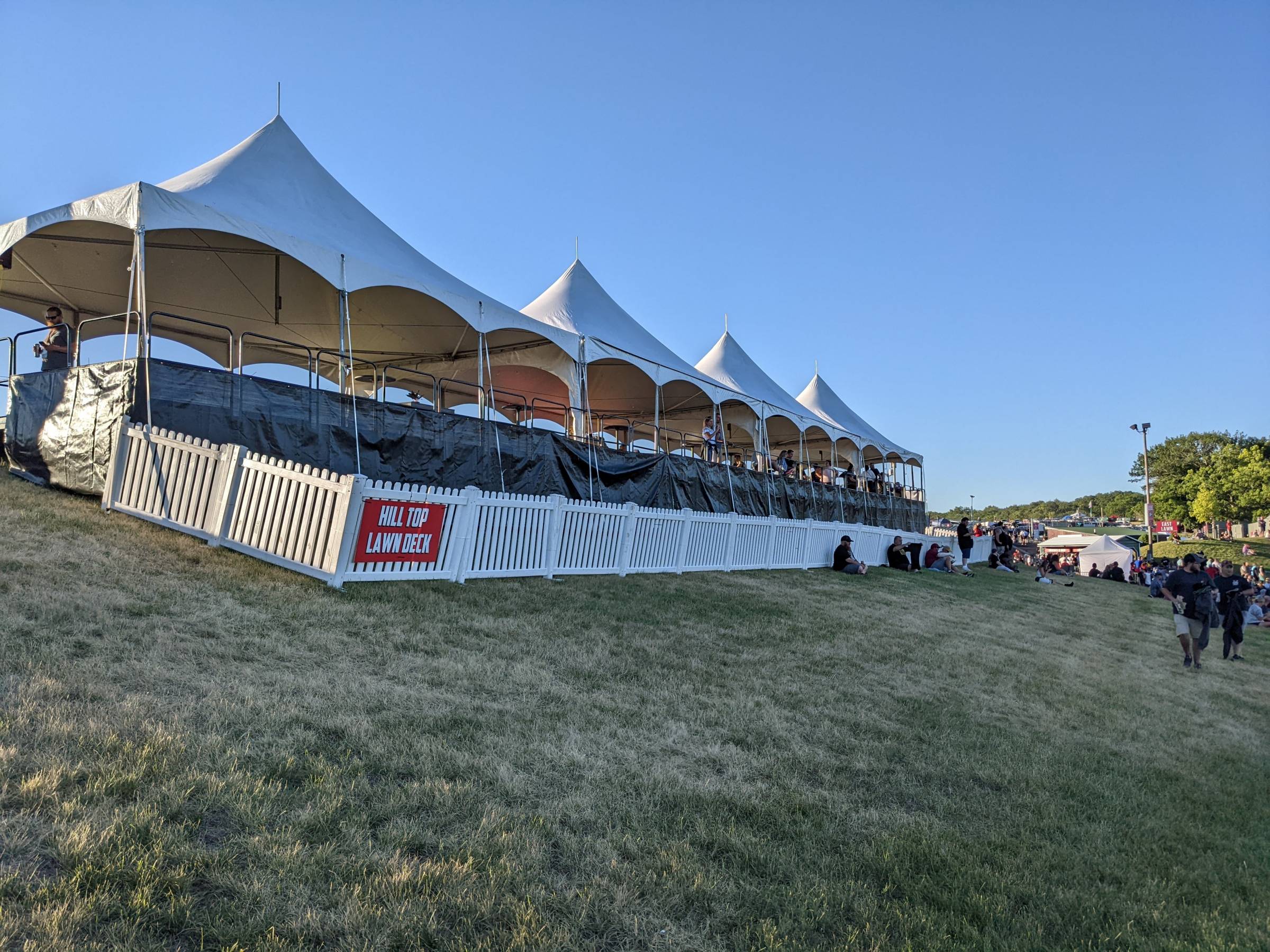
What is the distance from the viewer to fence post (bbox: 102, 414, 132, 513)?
7.85 meters

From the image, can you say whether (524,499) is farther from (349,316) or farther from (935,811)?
(349,316)

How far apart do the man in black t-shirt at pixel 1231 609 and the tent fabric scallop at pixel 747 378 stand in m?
12.3

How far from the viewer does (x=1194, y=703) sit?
7957 mm

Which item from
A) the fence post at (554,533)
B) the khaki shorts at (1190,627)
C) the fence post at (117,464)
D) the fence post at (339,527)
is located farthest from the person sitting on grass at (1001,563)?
the fence post at (117,464)

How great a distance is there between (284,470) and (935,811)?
590 centimetres

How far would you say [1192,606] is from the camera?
10414mm

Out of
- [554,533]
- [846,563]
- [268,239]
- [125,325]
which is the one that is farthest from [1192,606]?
[125,325]

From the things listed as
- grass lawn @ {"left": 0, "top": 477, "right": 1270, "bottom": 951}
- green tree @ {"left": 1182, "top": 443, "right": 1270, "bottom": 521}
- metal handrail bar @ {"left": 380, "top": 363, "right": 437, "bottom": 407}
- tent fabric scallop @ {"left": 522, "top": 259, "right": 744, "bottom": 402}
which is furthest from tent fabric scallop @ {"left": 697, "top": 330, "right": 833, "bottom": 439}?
green tree @ {"left": 1182, "top": 443, "right": 1270, "bottom": 521}

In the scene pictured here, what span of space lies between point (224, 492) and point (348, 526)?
1450mm

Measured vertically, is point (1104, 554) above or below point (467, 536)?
above

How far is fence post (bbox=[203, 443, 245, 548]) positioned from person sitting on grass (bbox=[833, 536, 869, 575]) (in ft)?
38.9

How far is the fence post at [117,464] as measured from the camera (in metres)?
7.85

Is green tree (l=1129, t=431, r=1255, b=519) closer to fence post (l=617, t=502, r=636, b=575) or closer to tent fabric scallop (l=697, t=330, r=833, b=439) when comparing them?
tent fabric scallop (l=697, t=330, r=833, b=439)

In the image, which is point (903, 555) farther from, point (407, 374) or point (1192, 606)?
point (407, 374)
